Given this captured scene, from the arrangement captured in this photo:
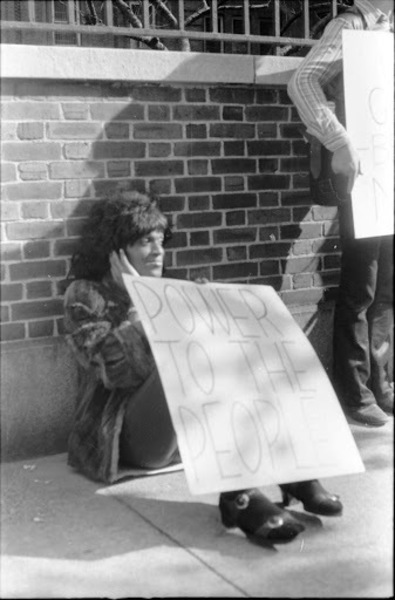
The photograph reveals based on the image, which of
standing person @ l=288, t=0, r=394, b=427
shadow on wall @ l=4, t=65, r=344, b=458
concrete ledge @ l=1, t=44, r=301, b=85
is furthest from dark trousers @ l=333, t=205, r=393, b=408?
concrete ledge @ l=1, t=44, r=301, b=85

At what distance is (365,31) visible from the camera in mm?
4055

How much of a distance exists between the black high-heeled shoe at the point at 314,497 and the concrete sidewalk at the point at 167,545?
0.05 meters

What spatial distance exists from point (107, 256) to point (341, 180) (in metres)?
1.03

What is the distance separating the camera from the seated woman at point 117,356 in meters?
3.68

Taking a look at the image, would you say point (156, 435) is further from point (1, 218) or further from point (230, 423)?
point (1, 218)

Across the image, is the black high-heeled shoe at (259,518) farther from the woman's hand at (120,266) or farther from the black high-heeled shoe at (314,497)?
the woman's hand at (120,266)

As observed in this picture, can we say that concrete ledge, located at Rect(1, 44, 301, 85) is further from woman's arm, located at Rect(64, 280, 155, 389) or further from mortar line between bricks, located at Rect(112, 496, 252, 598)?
mortar line between bricks, located at Rect(112, 496, 252, 598)

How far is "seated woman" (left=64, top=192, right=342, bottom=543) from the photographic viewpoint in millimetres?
3682

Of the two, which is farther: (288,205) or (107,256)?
(288,205)

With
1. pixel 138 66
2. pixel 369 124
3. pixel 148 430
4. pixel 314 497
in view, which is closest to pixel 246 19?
pixel 138 66

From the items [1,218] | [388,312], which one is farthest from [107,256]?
[388,312]

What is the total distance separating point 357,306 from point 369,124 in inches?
37.5

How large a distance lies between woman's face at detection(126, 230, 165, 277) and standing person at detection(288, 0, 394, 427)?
797 mm

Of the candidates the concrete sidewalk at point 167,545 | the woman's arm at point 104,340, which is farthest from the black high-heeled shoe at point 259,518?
the woman's arm at point 104,340
